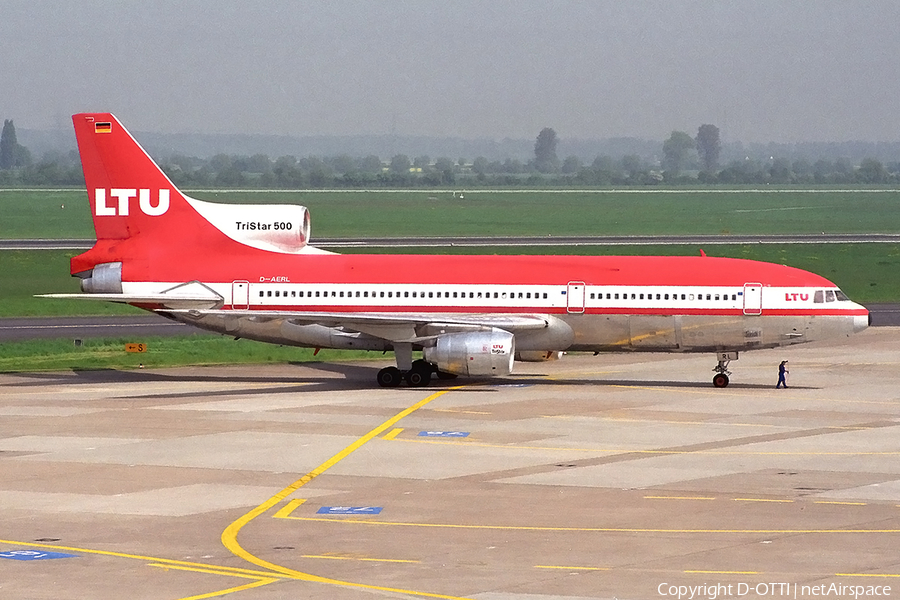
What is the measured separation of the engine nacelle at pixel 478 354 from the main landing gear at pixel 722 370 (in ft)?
27.9

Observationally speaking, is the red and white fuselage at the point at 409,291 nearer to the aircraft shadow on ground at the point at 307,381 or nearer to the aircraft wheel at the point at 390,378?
the aircraft wheel at the point at 390,378

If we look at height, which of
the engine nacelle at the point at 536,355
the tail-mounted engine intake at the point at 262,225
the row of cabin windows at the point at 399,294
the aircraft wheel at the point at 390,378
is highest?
the tail-mounted engine intake at the point at 262,225

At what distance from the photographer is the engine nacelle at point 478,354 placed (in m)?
52.2

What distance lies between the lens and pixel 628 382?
56656 mm

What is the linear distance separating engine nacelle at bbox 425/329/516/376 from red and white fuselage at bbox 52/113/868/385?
5 centimetres

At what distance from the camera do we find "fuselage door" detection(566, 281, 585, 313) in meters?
54.4

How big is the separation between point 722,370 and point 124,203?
25175mm


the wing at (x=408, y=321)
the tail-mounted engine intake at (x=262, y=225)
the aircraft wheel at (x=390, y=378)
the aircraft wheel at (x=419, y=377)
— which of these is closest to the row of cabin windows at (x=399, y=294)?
the wing at (x=408, y=321)

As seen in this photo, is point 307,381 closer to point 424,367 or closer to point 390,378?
point 390,378

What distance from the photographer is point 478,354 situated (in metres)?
52.2

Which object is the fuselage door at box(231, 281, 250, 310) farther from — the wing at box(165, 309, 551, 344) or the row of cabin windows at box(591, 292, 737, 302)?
the row of cabin windows at box(591, 292, 737, 302)

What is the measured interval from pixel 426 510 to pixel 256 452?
31.3 feet

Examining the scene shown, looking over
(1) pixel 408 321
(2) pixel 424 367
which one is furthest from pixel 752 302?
(1) pixel 408 321

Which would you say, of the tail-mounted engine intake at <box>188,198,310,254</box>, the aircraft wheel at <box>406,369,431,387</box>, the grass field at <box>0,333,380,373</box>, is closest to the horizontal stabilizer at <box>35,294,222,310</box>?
the tail-mounted engine intake at <box>188,198,310,254</box>
